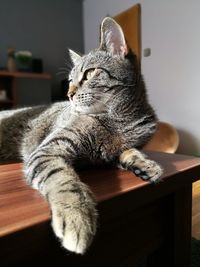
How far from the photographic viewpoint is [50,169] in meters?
0.48

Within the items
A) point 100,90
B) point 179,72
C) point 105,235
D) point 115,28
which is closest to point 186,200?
point 105,235

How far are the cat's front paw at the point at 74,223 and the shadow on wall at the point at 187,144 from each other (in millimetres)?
2149

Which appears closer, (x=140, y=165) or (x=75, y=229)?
(x=75, y=229)

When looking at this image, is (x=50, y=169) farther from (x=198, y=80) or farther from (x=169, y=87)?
(x=169, y=87)

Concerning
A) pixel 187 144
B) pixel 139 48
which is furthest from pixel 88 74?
pixel 139 48

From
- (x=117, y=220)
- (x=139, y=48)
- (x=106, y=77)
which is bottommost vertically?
(x=117, y=220)

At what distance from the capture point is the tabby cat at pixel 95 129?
483 mm

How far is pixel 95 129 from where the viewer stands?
634 millimetres

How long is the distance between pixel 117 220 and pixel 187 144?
6.89 ft

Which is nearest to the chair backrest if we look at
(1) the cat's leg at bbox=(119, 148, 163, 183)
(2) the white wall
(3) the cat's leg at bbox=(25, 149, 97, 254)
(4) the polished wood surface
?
(2) the white wall

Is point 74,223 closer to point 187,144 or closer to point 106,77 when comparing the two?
point 106,77

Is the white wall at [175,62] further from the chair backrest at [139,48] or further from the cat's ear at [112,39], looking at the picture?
the cat's ear at [112,39]

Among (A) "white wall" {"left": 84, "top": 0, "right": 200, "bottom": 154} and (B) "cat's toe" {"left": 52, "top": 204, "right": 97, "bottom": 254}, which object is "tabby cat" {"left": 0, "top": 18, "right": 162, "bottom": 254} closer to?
(B) "cat's toe" {"left": 52, "top": 204, "right": 97, "bottom": 254}

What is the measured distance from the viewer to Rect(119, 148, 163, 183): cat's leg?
517 mm
